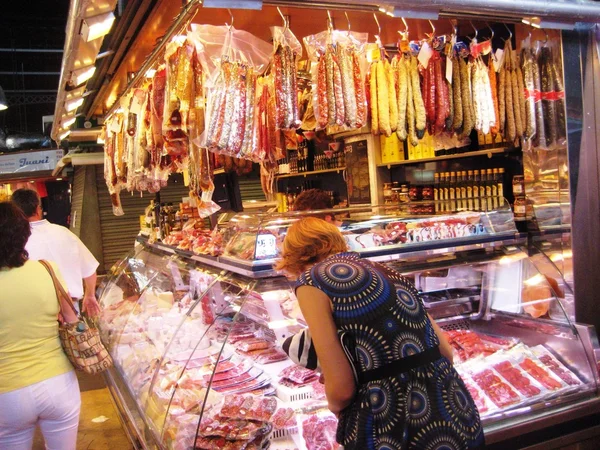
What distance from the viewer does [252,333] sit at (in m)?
3.57

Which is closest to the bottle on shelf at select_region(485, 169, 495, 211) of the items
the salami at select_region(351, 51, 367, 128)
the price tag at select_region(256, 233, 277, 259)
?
the salami at select_region(351, 51, 367, 128)

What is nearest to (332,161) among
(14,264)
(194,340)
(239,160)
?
(239,160)

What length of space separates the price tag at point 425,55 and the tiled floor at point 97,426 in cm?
367

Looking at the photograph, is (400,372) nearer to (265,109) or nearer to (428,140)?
(265,109)

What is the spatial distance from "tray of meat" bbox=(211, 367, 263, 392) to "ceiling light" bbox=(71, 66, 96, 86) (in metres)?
3.39

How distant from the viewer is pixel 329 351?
77.8 inches

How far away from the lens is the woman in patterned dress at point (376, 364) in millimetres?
1981

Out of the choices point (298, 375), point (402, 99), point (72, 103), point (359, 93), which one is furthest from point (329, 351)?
point (72, 103)

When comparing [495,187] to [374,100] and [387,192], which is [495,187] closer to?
[387,192]

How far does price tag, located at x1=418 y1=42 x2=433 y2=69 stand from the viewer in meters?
3.78

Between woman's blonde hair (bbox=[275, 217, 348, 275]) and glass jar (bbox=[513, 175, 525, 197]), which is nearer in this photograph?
woman's blonde hair (bbox=[275, 217, 348, 275])

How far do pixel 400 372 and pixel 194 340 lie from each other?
1.90m

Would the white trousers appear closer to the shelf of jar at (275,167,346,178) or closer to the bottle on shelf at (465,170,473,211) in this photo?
the bottle on shelf at (465,170,473,211)

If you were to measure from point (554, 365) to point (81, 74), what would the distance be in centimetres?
465
